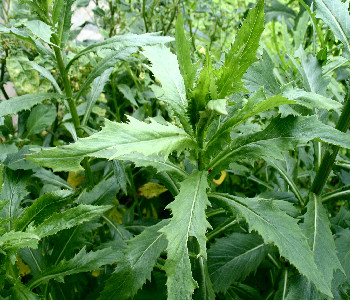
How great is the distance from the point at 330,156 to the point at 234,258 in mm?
515

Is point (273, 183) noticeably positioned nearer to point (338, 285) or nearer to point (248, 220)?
point (338, 285)

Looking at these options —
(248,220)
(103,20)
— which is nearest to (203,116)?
(248,220)

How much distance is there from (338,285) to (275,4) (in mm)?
1917

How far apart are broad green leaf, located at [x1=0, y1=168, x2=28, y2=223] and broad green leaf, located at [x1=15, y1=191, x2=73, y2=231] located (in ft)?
0.58

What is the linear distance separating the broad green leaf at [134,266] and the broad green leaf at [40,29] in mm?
739

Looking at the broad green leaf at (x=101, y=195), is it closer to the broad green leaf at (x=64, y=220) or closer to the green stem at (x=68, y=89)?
the green stem at (x=68, y=89)

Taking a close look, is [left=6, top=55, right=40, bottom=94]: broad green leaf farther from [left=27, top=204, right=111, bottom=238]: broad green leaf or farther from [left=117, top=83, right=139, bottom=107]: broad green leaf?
[left=27, top=204, right=111, bottom=238]: broad green leaf

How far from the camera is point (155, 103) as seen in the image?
79.1 inches

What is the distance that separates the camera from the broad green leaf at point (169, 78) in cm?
99

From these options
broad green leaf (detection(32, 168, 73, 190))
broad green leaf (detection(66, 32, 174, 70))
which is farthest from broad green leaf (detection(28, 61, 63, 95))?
broad green leaf (detection(32, 168, 73, 190))

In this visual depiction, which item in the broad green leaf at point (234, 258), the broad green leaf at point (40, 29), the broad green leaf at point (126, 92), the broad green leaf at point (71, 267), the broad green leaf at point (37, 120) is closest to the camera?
the broad green leaf at point (71, 267)

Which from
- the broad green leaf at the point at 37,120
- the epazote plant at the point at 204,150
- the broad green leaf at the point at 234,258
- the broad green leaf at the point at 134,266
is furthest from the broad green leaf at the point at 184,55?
the broad green leaf at the point at 37,120

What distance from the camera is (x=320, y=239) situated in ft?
3.58

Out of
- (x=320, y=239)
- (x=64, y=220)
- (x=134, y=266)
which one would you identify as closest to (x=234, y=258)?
(x=320, y=239)
